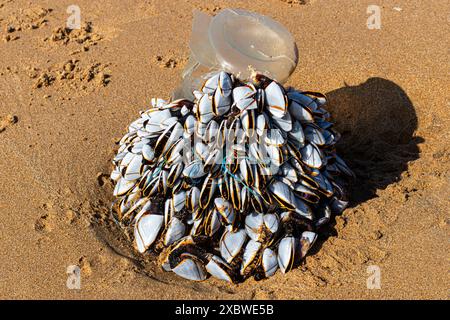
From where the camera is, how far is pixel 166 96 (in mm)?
5023

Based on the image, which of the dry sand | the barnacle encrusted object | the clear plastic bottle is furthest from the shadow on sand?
the clear plastic bottle

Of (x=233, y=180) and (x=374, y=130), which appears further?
(x=374, y=130)

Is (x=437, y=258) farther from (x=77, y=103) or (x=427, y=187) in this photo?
(x=77, y=103)

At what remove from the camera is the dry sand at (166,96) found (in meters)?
3.38

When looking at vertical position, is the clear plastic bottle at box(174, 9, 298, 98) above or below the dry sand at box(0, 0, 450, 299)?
above

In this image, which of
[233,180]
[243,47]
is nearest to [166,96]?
[243,47]

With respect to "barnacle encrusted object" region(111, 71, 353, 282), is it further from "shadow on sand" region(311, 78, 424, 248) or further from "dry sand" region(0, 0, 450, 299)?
"shadow on sand" region(311, 78, 424, 248)

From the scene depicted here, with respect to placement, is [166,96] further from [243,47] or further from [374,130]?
[374,130]

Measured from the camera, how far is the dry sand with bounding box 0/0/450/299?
3383mm

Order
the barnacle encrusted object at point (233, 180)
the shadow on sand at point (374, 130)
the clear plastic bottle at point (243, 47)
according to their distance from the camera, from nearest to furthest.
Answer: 1. the barnacle encrusted object at point (233, 180)
2. the clear plastic bottle at point (243, 47)
3. the shadow on sand at point (374, 130)

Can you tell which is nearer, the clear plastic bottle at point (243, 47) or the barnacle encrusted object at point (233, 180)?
the barnacle encrusted object at point (233, 180)

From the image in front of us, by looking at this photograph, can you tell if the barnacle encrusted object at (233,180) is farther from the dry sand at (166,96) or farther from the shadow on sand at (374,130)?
the shadow on sand at (374,130)

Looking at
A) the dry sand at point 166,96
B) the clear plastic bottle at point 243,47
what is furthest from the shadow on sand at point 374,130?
the clear plastic bottle at point 243,47

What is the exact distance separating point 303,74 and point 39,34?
9.63 ft
